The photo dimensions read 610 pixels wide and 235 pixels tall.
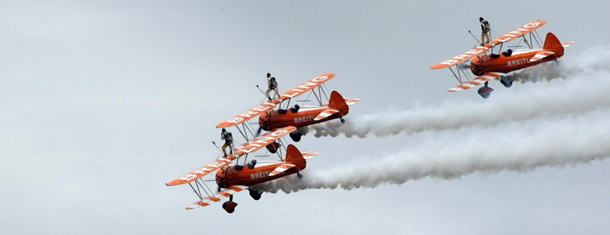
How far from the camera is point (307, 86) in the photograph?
315 ft

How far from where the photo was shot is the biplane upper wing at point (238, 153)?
86.8 meters

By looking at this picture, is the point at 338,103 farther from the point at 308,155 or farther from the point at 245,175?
the point at 245,175

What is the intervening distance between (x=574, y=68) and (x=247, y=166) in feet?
58.6

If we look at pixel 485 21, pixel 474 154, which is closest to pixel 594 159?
pixel 474 154

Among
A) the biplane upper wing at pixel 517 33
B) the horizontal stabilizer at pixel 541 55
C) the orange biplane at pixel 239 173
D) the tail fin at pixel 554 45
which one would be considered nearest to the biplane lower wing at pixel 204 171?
the orange biplane at pixel 239 173

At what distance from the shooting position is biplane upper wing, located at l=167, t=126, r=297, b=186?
8675cm

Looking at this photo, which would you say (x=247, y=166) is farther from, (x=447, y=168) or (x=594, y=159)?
(x=594, y=159)

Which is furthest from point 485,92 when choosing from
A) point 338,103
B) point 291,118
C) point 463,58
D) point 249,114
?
point 249,114

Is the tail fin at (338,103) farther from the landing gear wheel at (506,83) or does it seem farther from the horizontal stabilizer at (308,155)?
the landing gear wheel at (506,83)

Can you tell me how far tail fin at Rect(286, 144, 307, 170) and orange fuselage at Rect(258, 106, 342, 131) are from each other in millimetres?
6682

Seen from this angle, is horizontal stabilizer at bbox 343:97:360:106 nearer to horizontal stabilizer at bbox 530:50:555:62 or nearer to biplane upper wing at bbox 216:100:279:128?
biplane upper wing at bbox 216:100:279:128

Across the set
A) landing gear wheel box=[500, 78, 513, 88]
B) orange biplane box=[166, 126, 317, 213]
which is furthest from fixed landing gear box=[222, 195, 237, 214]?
landing gear wheel box=[500, 78, 513, 88]

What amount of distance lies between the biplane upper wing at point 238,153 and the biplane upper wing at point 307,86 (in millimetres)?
3907

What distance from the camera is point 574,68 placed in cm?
9244
